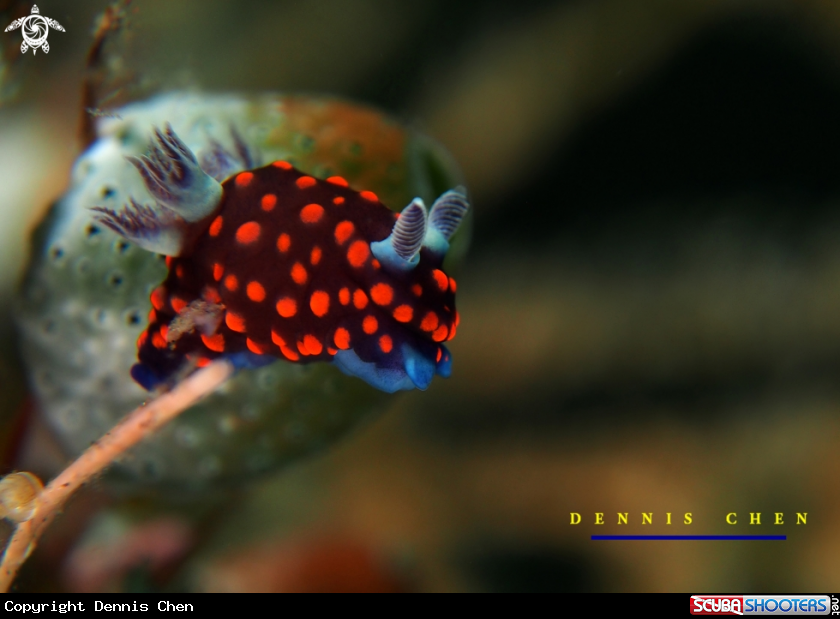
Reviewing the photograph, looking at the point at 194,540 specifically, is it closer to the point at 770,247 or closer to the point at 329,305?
the point at 329,305

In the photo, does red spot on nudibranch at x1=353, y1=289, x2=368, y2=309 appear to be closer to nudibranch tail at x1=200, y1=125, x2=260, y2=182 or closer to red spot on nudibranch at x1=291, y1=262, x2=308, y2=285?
red spot on nudibranch at x1=291, y1=262, x2=308, y2=285

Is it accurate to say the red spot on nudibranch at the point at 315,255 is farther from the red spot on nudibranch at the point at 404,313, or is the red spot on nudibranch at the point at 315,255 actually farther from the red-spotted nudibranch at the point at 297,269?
the red spot on nudibranch at the point at 404,313

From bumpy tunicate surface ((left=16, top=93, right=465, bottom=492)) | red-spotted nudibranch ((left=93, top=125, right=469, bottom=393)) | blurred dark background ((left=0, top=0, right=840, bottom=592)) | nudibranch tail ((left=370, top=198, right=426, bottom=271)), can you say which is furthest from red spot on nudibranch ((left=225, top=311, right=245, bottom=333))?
blurred dark background ((left=0, top=0, right=840, bottom=592))

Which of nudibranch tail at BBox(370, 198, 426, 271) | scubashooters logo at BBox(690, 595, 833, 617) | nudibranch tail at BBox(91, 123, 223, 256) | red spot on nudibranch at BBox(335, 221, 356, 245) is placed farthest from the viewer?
scubashooters logo at BBox(690, 595, 833, 617)

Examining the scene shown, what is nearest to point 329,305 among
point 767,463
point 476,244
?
point 476,244

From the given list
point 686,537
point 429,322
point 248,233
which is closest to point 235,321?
point 248,233

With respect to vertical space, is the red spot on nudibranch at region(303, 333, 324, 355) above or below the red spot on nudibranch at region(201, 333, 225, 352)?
below

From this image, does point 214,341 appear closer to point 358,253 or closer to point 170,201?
point 170,201
